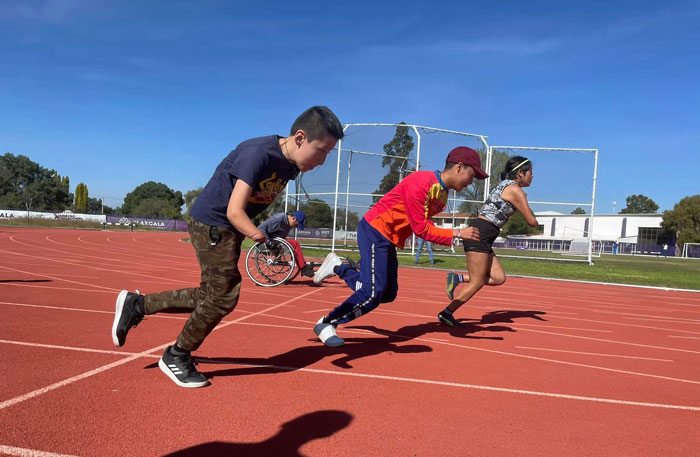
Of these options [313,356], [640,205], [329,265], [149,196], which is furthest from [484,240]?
[640,205]

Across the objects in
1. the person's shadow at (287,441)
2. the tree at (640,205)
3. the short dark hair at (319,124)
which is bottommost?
the person's shadow at (287,441)

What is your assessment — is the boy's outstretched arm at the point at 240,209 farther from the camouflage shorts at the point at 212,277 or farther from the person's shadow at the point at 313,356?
the person's shadow at the point at 313,356

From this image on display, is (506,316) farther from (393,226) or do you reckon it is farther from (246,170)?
(246,170)

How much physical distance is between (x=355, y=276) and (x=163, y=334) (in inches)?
75.1

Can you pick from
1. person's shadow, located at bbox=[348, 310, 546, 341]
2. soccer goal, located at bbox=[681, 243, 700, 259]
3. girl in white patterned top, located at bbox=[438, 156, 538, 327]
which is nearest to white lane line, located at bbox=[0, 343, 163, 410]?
person's shadow, located at bbox=[348, 310, 546, 341]

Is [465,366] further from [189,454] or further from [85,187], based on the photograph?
[85,187]

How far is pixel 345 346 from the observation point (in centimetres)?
439

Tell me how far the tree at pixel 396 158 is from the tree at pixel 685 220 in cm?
5660

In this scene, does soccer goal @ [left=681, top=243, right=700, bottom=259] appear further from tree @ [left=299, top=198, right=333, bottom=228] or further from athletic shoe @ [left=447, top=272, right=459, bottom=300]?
athletic shoe @ [left=447, top=272, right=459, bottom=300]

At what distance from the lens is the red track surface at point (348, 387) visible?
233 cm

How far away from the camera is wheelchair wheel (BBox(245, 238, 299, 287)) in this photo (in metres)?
8.73

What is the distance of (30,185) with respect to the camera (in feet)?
245

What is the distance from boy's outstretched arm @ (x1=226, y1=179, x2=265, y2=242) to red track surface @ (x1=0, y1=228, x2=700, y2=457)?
103 centimetres

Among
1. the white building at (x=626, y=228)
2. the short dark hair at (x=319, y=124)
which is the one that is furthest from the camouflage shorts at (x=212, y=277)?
the white building at (x=626, y=228)
